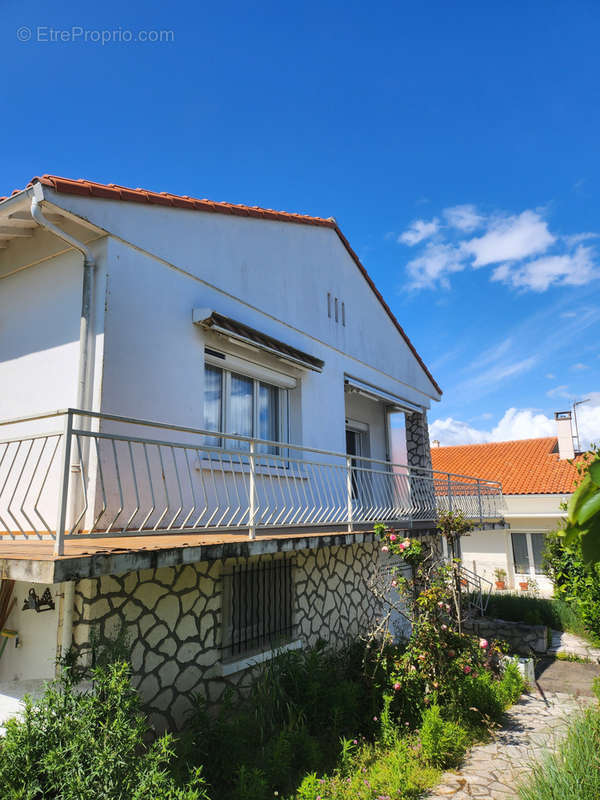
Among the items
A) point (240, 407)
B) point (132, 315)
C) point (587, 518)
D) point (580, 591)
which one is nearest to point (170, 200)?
point (132, 315)

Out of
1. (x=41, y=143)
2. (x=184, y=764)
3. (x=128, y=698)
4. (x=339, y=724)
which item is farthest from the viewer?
(x=41, y=143)

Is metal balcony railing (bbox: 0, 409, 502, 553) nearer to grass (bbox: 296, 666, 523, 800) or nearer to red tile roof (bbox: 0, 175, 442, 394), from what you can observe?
grass (bbox: 296, 666, 523, 800)

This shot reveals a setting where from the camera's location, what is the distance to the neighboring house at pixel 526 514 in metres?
19.8

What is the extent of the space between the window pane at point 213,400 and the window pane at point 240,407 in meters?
0.27

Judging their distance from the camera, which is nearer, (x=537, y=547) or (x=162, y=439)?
(x=162, y=439)

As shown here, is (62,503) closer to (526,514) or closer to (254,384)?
(254,384)

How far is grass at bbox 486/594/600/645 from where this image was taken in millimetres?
12898

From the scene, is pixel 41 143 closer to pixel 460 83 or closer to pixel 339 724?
pixel 460 83

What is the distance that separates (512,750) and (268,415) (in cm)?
563

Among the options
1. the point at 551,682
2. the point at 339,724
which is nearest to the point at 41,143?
the point at 339,724

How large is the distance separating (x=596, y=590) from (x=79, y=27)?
43.7 feet

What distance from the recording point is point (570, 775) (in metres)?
3.94

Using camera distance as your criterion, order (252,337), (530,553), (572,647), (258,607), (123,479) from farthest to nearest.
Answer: (530,553)
(572,647)
(252,337)
(258,607)
(123,479)

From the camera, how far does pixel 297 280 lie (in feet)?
32.0
